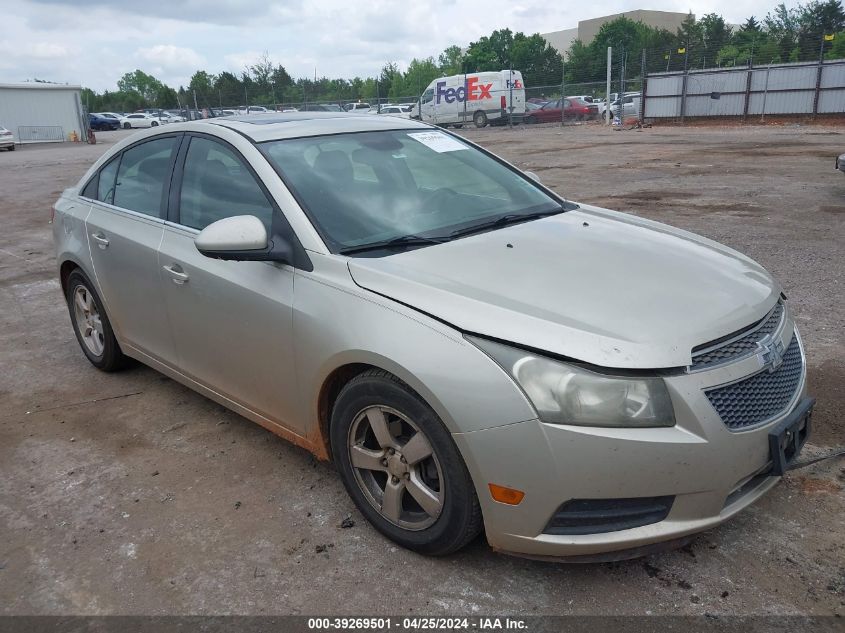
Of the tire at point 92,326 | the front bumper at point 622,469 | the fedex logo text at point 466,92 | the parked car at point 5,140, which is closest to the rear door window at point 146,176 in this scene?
the tire at point 92,326

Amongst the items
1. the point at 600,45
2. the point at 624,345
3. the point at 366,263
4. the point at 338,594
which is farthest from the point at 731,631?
the point at 600,45

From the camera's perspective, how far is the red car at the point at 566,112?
114 feet

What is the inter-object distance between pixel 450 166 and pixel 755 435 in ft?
7.01

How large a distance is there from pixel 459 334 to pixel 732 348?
92 centimetres

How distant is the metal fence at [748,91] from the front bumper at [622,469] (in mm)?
28422

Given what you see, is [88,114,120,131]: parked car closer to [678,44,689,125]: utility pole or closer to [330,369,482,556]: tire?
[678,44,689,125]: utility pole

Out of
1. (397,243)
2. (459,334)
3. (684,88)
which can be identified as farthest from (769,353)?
(684,88)

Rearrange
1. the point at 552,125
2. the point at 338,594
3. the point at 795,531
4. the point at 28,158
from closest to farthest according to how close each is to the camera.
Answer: the point at 338,594
the point at 795,531
the point at 28,158
the point at 552,125

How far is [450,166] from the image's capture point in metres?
3.90

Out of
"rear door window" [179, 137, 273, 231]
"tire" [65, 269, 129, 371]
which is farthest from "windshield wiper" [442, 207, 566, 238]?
"tire" [65, 269, 129, 371]

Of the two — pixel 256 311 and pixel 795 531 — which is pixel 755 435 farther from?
pixel 256 311

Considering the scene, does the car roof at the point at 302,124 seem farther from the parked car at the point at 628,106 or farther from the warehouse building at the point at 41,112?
the warehouse building at the point at 41,112

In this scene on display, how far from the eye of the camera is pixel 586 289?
2617 mm

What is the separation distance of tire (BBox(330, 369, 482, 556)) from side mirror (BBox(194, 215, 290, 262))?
66 cm
